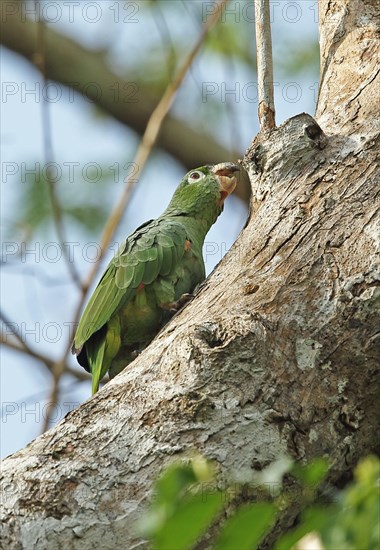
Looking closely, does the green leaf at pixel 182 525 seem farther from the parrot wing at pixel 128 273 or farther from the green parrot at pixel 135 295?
the parrot wing at pixel 128 273

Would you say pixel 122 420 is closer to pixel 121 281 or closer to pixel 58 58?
pixel 121 281

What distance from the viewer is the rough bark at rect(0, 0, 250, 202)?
6.00m

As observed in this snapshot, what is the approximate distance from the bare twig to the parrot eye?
118 cm

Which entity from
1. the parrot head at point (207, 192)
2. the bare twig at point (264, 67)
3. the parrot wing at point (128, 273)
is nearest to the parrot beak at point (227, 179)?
the parrot head at point (207, 192)

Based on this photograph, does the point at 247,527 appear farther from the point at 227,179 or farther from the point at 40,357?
the point at 40,357

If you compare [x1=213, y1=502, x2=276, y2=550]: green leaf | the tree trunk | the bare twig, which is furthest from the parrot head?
[x1=213, y1=502, x2=276, y2=550]: green leaf

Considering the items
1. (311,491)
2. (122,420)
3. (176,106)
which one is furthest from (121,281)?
(176,106)

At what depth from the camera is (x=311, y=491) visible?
2.60 meters

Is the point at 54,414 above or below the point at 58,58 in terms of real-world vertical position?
below

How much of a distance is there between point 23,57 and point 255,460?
4.25 metres

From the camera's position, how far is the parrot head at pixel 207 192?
457cm

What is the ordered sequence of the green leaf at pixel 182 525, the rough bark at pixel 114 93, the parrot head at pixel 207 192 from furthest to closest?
the rough bark at pixel 114 93 < the parrot head at pixel 207 192 < the green leaf at pixel 182 525

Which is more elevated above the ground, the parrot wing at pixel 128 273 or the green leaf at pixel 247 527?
the parrot wing at pixel 128 273

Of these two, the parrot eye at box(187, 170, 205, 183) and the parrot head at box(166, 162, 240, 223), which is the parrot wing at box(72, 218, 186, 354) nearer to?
the parrot head at box(166, 162, 240, 223)
